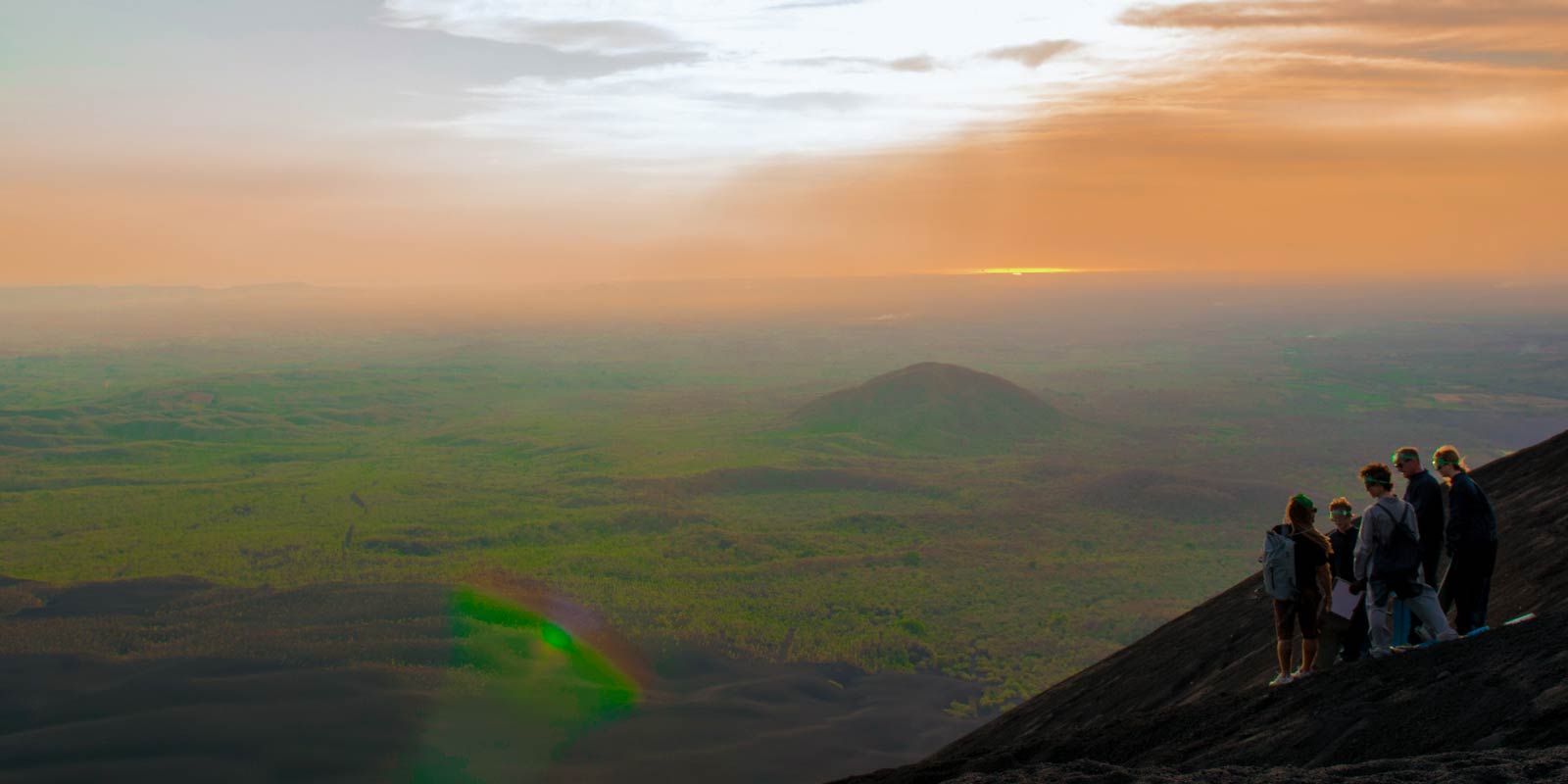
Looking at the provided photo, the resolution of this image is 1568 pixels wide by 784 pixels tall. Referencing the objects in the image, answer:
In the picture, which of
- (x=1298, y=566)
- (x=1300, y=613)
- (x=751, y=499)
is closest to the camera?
(x=1298, y=566)

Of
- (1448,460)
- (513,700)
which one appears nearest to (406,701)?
(513,700)

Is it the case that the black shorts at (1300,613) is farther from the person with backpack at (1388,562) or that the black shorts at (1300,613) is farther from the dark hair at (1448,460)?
the dark hair at (1448,460)

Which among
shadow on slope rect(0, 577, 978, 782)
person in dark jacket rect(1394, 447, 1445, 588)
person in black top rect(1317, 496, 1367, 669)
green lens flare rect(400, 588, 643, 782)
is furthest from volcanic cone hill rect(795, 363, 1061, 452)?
person in dark jacket rect(1394, 447, 1445, 588)

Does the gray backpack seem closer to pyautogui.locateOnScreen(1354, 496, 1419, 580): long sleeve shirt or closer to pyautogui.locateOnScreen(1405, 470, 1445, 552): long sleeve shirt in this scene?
pyautogui.locateOnScreen(1354, 496, 1419, 580): long sleeve shirt

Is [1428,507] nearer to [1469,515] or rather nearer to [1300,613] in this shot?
[1469,515]

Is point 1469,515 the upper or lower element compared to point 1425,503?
lower
